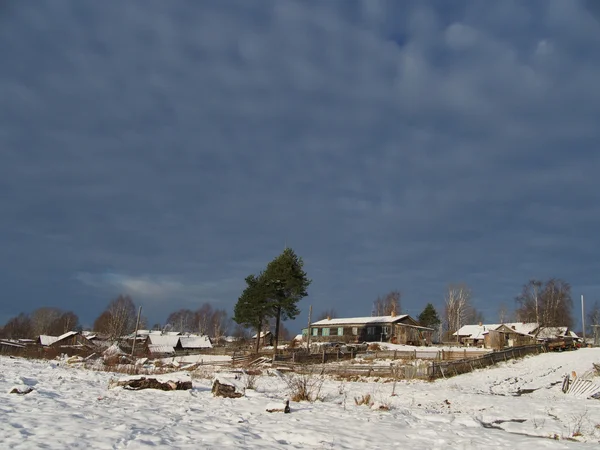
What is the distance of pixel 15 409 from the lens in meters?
9.12

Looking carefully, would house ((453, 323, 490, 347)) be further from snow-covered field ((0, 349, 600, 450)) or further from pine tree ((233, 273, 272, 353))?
snow-covered field ((0, 349, 600, 450))

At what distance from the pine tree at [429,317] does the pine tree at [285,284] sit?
36.9 metres

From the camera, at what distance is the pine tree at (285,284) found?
54.2m

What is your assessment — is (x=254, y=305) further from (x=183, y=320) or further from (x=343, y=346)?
(x=183, y=320)

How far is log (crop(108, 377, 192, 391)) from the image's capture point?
14484mm

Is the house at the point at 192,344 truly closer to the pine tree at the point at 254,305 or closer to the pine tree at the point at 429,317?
the pine tree at the point at 254,305

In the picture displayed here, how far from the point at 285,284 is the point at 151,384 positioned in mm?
40343

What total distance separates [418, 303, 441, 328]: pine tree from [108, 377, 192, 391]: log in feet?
244

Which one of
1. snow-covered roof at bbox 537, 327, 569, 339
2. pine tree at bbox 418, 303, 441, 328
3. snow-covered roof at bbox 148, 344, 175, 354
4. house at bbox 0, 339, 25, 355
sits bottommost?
snow-covered roof at bbox 148, 344, 175, 354

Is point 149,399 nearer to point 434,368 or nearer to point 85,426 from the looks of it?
point 85,426

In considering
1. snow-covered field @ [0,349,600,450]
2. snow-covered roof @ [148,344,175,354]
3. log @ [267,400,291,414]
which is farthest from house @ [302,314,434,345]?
log @ [267,400,291,414]

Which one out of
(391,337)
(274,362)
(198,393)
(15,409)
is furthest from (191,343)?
(15,409)

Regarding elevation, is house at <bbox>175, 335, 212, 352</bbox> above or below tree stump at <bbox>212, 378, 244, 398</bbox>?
below

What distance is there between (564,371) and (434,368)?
11168 mm
